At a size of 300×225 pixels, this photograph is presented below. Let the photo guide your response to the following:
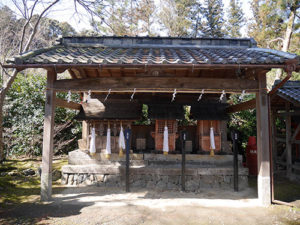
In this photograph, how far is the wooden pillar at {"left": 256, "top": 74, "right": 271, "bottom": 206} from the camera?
18.4 feet

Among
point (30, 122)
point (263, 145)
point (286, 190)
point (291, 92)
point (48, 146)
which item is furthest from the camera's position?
point (30, 122)

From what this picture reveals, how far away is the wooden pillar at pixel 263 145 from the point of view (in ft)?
18.4

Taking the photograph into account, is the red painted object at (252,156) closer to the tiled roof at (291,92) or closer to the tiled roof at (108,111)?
the tiled roof at (291,92)

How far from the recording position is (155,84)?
5906 millimetres

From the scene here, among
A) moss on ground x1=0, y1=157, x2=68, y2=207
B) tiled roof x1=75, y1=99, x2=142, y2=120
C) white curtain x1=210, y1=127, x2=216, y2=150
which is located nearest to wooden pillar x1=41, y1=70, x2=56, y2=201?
moss on ground x1=0, y1=157, x2=68, y2=207

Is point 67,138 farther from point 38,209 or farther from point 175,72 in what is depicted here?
point 175,72

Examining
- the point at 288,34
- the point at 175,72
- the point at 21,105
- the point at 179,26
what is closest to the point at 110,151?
the point at 175,72

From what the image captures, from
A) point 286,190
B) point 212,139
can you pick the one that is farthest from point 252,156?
point 212,139

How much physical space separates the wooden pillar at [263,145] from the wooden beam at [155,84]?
0.26 meters

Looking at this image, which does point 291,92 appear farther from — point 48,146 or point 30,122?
point 30,122

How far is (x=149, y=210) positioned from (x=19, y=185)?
5017 mm

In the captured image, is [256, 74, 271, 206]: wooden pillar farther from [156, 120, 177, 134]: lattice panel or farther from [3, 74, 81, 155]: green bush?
[3, 74, 81, 155]: green bush

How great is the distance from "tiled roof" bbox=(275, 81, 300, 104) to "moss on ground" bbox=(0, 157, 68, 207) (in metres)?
8.84

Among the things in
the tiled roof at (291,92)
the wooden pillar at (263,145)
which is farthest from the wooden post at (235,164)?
the tiled roof at (291,92)
